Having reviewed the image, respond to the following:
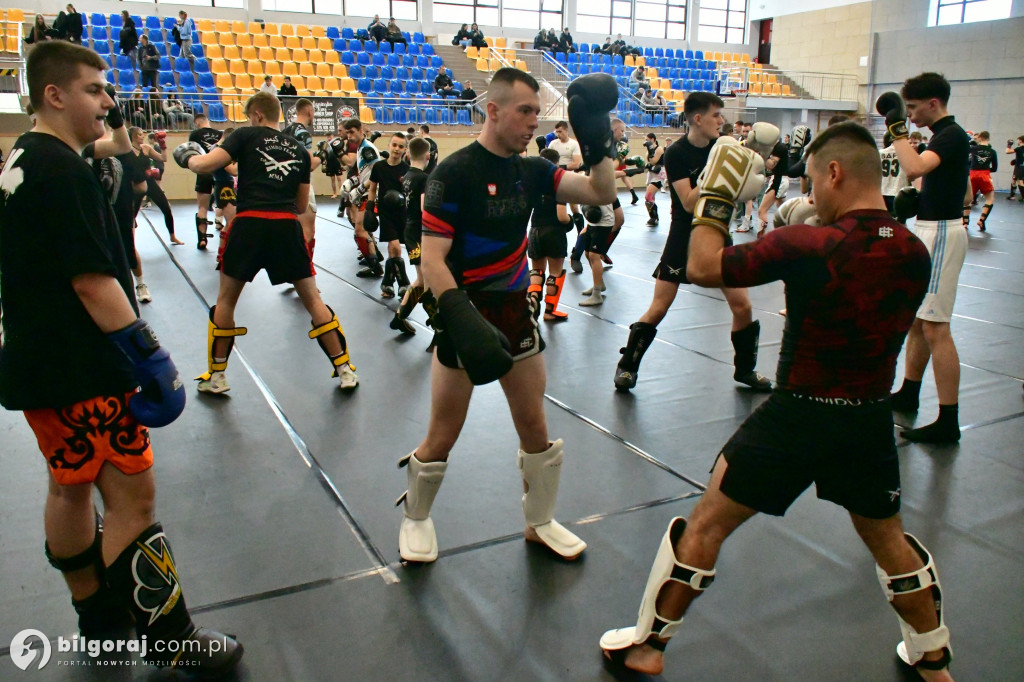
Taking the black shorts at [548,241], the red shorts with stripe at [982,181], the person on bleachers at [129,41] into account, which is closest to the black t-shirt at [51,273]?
the black shorts at [548,241]

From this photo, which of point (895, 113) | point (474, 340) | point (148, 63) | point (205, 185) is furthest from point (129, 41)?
point (474, 340)

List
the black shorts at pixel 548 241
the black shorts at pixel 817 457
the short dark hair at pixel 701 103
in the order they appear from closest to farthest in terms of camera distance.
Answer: the black shorts at pixel 817 457 < the short dark hair at pixel 701 103 < the black shorts at pixel 548 241

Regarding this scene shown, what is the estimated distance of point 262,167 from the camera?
4.75 metres

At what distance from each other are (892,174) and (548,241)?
10.2 feet

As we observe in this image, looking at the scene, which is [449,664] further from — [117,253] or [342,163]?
[342,163]

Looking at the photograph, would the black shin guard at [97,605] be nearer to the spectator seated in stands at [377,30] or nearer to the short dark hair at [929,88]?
the short dark hair at [929,88]


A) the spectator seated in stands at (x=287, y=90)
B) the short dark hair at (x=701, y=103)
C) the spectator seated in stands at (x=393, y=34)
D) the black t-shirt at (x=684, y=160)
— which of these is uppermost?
the spectator seated in stands at (x=393, y=34)

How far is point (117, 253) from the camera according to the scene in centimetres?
216

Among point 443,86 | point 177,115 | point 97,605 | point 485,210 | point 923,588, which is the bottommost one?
point 97,605

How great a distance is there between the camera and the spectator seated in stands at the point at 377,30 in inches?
867

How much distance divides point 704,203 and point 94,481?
1.88 metres

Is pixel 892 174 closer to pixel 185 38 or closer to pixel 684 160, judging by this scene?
pixel 684 160

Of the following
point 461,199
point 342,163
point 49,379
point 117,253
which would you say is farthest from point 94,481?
point 342,163

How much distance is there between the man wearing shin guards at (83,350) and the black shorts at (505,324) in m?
0.97
